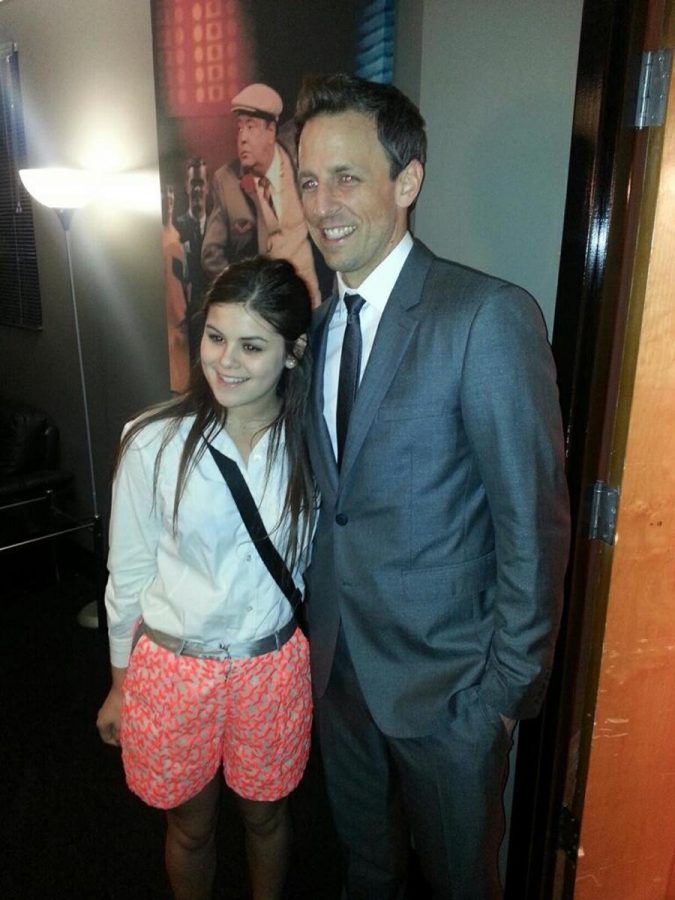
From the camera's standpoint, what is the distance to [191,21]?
8.50 ft

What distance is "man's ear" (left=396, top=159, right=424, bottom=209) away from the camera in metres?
1.28

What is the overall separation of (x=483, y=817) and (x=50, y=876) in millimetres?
1406

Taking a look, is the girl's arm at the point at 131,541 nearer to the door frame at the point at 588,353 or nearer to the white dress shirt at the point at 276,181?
the door frame at the point at 588,353

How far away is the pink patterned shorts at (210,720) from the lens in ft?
4.50

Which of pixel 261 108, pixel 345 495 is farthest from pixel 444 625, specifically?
pixel 261 108

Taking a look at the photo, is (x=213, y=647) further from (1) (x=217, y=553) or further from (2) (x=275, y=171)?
(2) (x=275, y=171)

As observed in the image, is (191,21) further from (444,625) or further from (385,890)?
(385,890)

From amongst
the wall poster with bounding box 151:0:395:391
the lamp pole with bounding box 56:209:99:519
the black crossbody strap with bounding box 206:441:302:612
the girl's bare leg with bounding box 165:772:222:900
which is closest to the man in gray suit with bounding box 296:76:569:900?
the black crossbody strap with bounding box 206:441:302:612

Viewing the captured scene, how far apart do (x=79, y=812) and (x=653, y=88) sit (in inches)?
99.0

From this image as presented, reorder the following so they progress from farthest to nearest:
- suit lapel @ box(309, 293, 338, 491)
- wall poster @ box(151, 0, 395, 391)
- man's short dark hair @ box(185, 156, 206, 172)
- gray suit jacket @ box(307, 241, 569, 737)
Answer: man's short dark hair @ box(185, 156, 206, 172), wall poster @ box(151, 0, 395, 391), suit lapel @ box(309, 293, 338, 491), gray suit jacket @ box(307, 241, 569, 737)

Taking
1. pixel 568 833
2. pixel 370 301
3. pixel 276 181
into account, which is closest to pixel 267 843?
pixel 568 833

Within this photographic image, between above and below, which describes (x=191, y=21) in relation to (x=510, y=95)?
above

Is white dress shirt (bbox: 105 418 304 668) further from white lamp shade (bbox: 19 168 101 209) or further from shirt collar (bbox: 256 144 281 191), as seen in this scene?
white lamp shade (bbox: 19 168 101 209)

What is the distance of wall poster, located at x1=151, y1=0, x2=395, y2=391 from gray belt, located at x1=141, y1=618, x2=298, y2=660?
4.31ft
